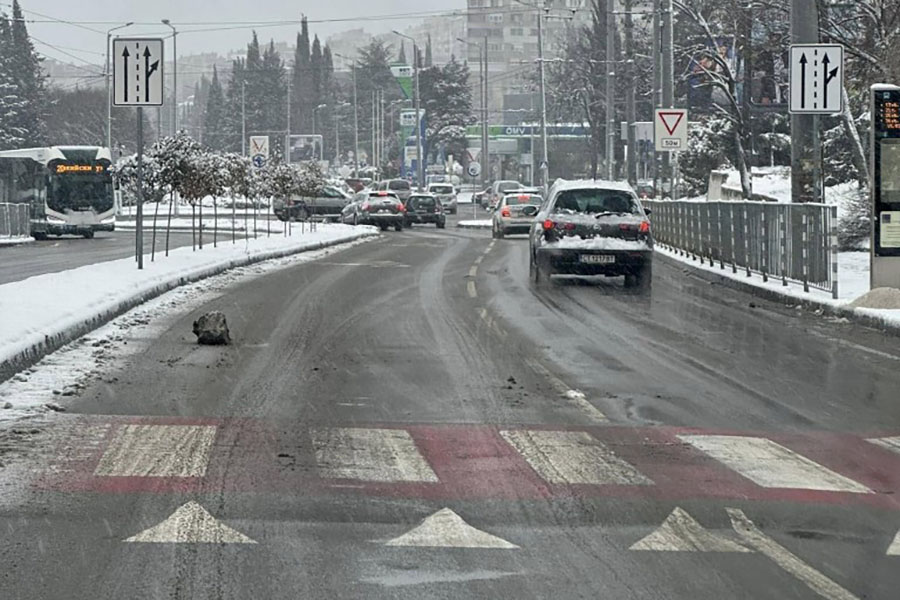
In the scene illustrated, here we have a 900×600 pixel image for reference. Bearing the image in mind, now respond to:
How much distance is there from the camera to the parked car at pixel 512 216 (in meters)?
45.9

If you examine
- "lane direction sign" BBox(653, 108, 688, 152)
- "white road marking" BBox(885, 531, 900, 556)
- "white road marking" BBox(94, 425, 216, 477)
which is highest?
"lane direction sign" BBox(653, 108, 688, 152)

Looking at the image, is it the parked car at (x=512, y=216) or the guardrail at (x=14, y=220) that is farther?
the guardrail at (x=14, y=220)

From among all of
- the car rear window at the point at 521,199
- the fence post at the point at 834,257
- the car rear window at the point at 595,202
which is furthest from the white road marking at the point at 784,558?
the car rear window at the point at 521,199

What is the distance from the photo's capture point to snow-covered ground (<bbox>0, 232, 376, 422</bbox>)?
37.0 feet

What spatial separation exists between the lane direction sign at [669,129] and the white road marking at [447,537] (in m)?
30.9

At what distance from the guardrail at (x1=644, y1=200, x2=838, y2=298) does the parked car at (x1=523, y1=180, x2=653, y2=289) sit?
1.80m

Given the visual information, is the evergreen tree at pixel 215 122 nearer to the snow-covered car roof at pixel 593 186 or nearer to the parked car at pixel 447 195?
the parked car at pixel 447 195

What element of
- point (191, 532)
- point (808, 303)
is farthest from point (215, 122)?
point (191, 532)

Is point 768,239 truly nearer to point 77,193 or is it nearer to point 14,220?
point 77,193

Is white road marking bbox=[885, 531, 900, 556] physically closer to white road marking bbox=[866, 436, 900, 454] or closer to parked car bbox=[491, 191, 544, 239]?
white road marking bbox=[866, 436, 900, 454]

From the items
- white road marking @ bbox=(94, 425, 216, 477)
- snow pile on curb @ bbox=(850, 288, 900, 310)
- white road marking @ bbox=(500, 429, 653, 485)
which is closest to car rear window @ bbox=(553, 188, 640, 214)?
snow pile on curb @ bbox=(850, 288, 900, 310)

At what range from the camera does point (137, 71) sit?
22.9 m

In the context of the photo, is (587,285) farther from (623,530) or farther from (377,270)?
(623,530)

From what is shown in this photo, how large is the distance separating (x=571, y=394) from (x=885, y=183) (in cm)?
816
